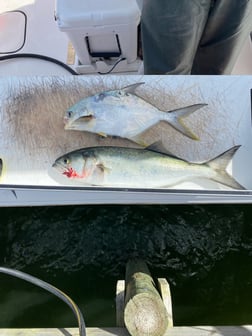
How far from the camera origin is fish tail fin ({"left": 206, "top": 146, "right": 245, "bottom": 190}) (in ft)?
3.58

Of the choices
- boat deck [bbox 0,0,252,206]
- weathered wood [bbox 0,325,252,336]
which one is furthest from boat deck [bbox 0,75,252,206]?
weathered wood [bbox 0,325,252,336]

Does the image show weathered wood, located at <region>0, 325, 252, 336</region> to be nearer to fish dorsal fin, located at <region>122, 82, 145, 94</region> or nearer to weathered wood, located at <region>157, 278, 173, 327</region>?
weathered wood, located at <region>157, 278, 173, 327</region>

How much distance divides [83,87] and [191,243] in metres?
0.82

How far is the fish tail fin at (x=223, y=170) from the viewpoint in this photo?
1.09m

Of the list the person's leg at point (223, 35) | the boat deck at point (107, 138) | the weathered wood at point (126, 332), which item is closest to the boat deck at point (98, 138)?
the boat deck at point (107, 138)

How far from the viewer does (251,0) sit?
1088 mm

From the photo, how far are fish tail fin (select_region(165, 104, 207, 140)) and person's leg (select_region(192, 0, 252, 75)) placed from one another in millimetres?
266

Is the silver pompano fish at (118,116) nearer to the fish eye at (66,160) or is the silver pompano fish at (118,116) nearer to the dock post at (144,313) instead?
the fish eye at (66,160)

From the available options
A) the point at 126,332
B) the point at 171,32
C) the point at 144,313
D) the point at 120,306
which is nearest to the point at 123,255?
the point at 120,306

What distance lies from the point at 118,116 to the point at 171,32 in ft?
0.93

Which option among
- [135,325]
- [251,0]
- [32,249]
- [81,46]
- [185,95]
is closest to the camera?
[135,325]

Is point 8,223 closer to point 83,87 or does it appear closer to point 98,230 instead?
point 98,230

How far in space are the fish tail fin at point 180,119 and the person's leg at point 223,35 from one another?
10.5 inches

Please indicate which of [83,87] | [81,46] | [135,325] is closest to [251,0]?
[83,87]
